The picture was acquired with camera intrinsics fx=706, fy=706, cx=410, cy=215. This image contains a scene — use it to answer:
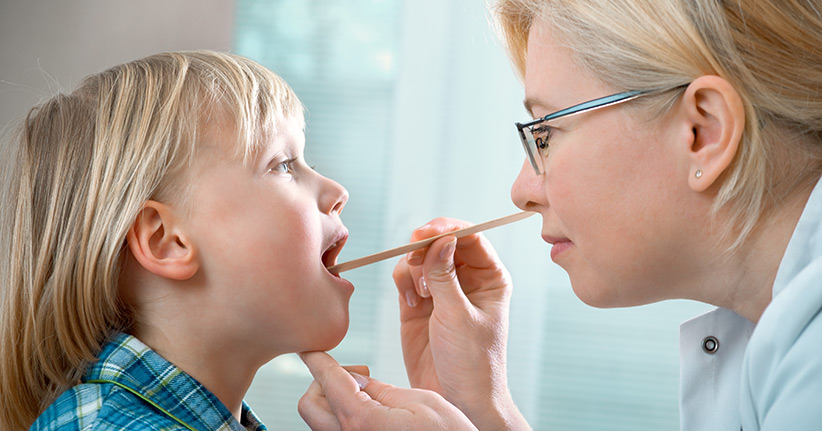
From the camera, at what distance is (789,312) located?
85 centimetres

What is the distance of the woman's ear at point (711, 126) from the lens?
3.03ft

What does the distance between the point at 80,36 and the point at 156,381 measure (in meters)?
1.56

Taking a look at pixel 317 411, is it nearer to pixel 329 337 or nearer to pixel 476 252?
pixel 329 337

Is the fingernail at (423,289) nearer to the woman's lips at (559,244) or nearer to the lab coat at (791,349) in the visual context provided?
the woman's lips at (559,244)

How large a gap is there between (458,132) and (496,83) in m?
0.21

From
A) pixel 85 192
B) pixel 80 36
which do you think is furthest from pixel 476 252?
pixel 80 36

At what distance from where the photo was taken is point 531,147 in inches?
44.3

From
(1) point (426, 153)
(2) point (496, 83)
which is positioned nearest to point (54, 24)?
(1) point (426, 153)

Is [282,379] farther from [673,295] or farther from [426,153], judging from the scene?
[673,295]

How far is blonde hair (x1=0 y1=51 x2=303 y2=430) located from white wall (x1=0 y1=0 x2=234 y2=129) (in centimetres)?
113

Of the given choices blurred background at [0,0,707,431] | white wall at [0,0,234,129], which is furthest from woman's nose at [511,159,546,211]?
white wall at [0,0,234,129]

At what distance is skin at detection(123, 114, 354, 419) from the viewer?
3.66 feet

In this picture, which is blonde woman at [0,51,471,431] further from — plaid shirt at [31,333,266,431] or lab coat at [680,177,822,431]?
lab coat at [680,177,822,431]

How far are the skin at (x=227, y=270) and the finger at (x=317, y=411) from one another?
3.1 inches
